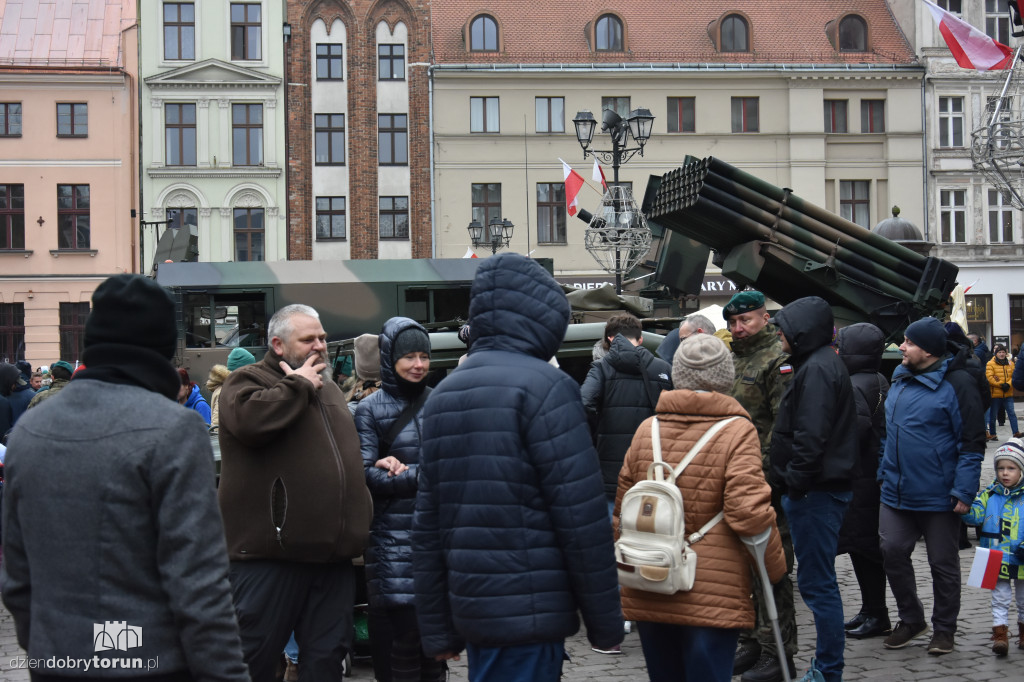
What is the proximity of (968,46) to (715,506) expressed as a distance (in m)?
13.3

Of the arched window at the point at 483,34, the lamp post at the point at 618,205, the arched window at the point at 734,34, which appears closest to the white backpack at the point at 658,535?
the lamp post at the point at 618,205

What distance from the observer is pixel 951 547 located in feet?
21.8

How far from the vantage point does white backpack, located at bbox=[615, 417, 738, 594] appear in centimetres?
423

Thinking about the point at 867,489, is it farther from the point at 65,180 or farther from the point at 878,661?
the point at 65,180

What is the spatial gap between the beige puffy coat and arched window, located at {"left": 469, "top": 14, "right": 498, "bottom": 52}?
36.3 meters

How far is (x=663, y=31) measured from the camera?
40.3m

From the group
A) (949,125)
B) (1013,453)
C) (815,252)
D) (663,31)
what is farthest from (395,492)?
(949,125)

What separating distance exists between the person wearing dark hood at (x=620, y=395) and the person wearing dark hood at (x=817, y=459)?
1.44 meters

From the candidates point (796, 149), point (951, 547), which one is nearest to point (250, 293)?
point (951, 547)

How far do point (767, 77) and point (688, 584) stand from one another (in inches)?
1454

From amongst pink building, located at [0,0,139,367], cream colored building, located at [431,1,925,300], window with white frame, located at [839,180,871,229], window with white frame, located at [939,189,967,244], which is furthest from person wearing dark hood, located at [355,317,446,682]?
window with white frame, located at [939,189,967,244]

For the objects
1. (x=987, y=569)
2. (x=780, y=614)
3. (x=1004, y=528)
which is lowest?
(x=780, y=614)

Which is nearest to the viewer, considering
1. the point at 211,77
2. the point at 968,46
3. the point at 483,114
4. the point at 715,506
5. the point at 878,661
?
the point at 715,506

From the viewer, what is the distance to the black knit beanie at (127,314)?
3.01 m
